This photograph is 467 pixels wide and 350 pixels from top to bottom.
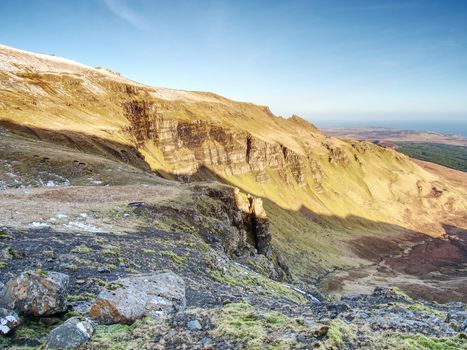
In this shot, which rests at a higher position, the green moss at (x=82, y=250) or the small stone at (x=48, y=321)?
the small stone at (x=48, y=321)

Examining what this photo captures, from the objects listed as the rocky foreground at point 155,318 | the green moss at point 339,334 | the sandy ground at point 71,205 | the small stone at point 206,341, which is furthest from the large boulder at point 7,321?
the sandy ground at point 71,205

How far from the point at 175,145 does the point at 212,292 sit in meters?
96.9

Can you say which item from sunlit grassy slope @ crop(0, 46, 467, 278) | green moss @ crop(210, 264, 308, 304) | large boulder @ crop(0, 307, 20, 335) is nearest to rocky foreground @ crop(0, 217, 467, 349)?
large boulder @ crop(0, 307, 20, 335)

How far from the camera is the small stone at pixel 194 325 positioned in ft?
31.7

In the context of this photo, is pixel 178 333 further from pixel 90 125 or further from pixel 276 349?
pixel 90 125

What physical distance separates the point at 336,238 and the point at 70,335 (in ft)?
380

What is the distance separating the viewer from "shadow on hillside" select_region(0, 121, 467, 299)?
6588cm

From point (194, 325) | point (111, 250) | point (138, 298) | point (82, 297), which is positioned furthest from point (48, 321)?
point (111, 250)

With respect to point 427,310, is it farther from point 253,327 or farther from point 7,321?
point 7,321

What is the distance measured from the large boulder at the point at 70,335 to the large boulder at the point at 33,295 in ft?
3.89

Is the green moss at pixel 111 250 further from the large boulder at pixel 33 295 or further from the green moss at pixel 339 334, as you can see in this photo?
the green moss at pixel 339 334

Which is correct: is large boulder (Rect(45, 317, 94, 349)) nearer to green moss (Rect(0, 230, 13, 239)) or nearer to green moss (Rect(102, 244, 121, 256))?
green moss (Rect(102, 244, 121, 256))

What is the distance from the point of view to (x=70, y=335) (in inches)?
331

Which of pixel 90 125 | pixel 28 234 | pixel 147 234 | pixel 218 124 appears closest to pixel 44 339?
pixel 28 234
